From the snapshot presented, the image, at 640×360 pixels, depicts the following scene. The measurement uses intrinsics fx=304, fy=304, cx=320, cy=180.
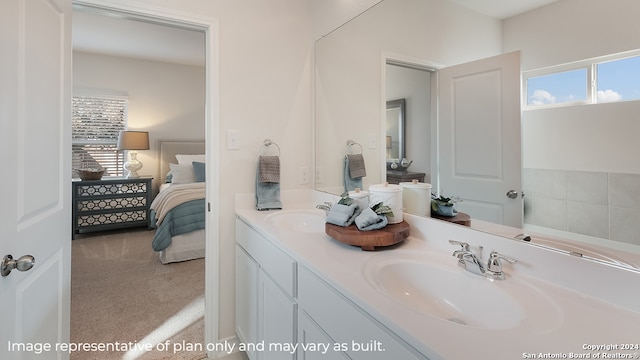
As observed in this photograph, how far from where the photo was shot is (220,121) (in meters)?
1.86

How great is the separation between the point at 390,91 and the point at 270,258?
40.0 inches

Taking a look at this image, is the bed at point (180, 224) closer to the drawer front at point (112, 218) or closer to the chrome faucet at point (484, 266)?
the drawer front at point (112, 218)

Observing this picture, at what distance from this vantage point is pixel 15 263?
2.94 ft

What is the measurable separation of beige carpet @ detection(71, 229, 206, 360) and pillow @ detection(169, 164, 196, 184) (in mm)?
1063

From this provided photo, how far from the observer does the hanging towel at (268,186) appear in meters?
1.92

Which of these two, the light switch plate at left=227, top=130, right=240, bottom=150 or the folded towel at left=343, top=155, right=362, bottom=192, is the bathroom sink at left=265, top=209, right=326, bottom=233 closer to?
the folded towel at left=343, top=155, right=362, bottom=192

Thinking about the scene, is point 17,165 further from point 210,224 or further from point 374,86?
point 374,86

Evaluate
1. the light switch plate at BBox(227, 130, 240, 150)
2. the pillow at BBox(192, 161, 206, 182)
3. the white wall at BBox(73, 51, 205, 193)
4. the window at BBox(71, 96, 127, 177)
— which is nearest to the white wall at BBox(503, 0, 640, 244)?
the light switch plate at BBox(227, 130, 240, 150)

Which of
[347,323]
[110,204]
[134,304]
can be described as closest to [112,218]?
[110,204]

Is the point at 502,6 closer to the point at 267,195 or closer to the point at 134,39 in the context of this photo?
the point at 267,195

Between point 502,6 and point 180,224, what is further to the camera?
point 180,224

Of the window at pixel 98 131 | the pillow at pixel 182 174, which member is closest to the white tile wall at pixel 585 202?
the pillow at pixel 182 174

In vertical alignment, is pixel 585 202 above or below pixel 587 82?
below

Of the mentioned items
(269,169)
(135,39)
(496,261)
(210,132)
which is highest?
(135,39)
